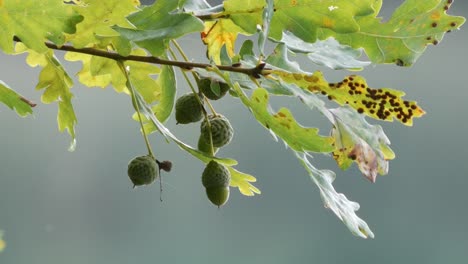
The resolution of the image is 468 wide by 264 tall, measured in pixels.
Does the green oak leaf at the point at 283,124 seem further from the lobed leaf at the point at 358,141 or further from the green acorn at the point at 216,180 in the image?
the green acorn at the point at 216,180

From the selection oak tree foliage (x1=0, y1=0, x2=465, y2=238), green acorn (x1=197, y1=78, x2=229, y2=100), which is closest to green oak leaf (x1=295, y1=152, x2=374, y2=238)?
oak tree foliage (x1=0, y1=0, x2=465, y2=238)

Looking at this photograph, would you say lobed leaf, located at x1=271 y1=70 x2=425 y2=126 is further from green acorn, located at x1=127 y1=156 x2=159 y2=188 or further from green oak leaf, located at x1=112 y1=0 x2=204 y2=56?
green acorn, located at x1=127 y1=156 x2=159 y2=188

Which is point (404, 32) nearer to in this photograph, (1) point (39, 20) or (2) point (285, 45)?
(2) point (285, 45)

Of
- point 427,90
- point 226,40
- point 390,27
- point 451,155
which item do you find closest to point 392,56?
point 390,27

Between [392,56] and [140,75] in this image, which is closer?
[392,56]

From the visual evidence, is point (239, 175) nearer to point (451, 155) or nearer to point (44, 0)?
point (44, 0)
